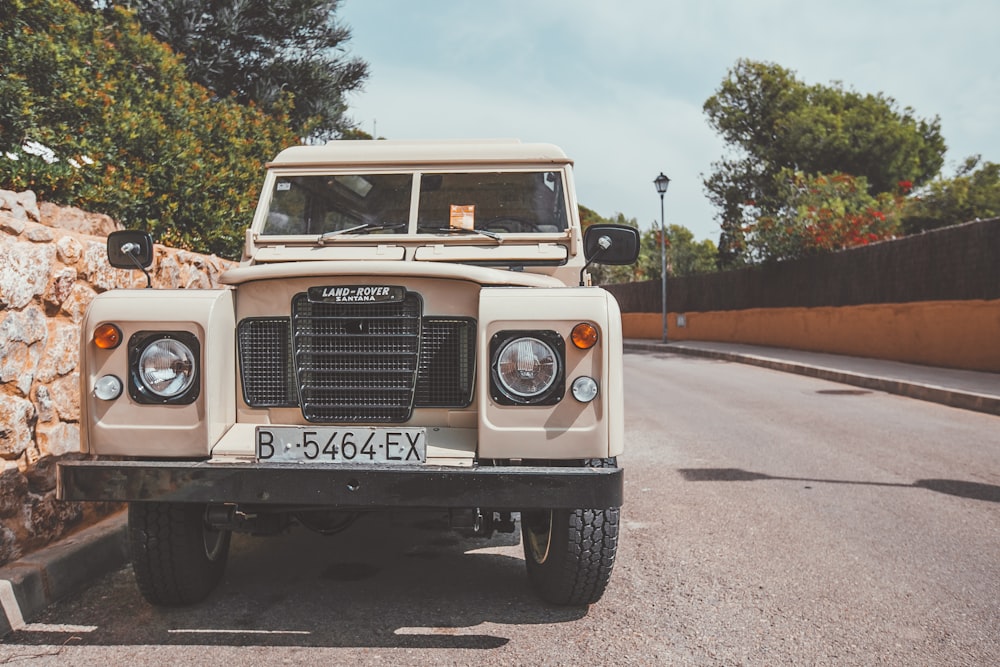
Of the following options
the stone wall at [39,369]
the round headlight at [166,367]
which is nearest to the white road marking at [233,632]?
the round headlight at [166,367]

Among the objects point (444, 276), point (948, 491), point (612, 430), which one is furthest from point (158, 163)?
point (948, 491)

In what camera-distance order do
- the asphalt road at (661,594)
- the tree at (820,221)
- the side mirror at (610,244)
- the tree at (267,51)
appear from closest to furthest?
the asphalt road at (661,594), the side mirror at (610,244), the tree at (267,51), the tree at (820,221)

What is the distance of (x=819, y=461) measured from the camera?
23.7 feet

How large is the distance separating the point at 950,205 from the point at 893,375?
14.2m

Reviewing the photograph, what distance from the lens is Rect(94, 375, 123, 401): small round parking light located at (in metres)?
3.41

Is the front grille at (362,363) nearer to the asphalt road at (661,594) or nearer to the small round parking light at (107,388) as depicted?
the small round parking light at (107,388)

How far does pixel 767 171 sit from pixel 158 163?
964 inches

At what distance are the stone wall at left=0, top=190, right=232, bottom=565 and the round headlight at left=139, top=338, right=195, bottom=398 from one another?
1.23m

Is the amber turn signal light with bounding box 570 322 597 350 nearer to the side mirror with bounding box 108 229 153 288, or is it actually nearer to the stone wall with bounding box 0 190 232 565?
the side mirror with bounding box 108 229 153 288

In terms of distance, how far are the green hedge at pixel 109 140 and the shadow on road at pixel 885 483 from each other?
193 inches

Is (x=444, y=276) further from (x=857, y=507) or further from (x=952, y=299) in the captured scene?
(x=952, y=299)

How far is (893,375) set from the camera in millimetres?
Answer: 13898

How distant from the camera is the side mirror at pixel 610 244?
15.0 feet

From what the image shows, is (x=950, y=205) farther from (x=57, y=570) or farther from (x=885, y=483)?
(x=57, y=570)
